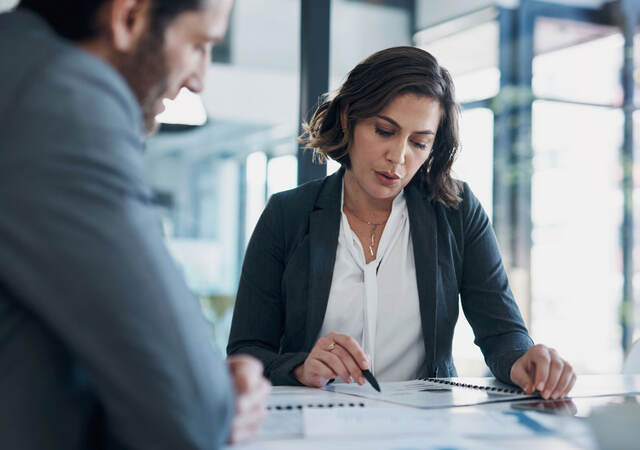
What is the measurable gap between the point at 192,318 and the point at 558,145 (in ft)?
13.9

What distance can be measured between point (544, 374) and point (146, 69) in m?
1.02

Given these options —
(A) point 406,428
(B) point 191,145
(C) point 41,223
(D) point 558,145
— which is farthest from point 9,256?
(D) point 558,145

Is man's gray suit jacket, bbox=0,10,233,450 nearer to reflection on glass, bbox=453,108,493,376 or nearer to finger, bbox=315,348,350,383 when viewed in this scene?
finger, bbox=315,348,350,383

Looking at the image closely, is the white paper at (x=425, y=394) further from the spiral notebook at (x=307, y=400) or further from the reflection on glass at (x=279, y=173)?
the reflection on glass at (x=279, y=173)

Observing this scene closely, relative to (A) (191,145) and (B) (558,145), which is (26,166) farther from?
(B) (558,145)

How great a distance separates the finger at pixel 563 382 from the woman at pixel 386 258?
1.01 ft

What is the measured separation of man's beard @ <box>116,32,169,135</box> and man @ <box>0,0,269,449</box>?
10cm

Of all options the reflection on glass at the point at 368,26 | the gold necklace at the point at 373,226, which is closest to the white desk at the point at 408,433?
the gold necklace at the point at 373,226

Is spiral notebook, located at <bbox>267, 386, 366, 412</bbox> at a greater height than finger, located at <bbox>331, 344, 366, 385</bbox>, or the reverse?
finger, located at <bbox>331, 344, 366, 385</bbox>

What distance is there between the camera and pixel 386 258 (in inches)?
77.7

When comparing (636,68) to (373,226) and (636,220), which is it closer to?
(636,220)

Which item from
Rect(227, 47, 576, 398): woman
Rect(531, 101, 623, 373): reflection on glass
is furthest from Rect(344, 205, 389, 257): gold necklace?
Rect(531, 101, 623, 373): reflection on glass

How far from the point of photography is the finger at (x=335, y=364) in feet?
4.70

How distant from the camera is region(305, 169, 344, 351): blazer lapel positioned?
6.11 feet
